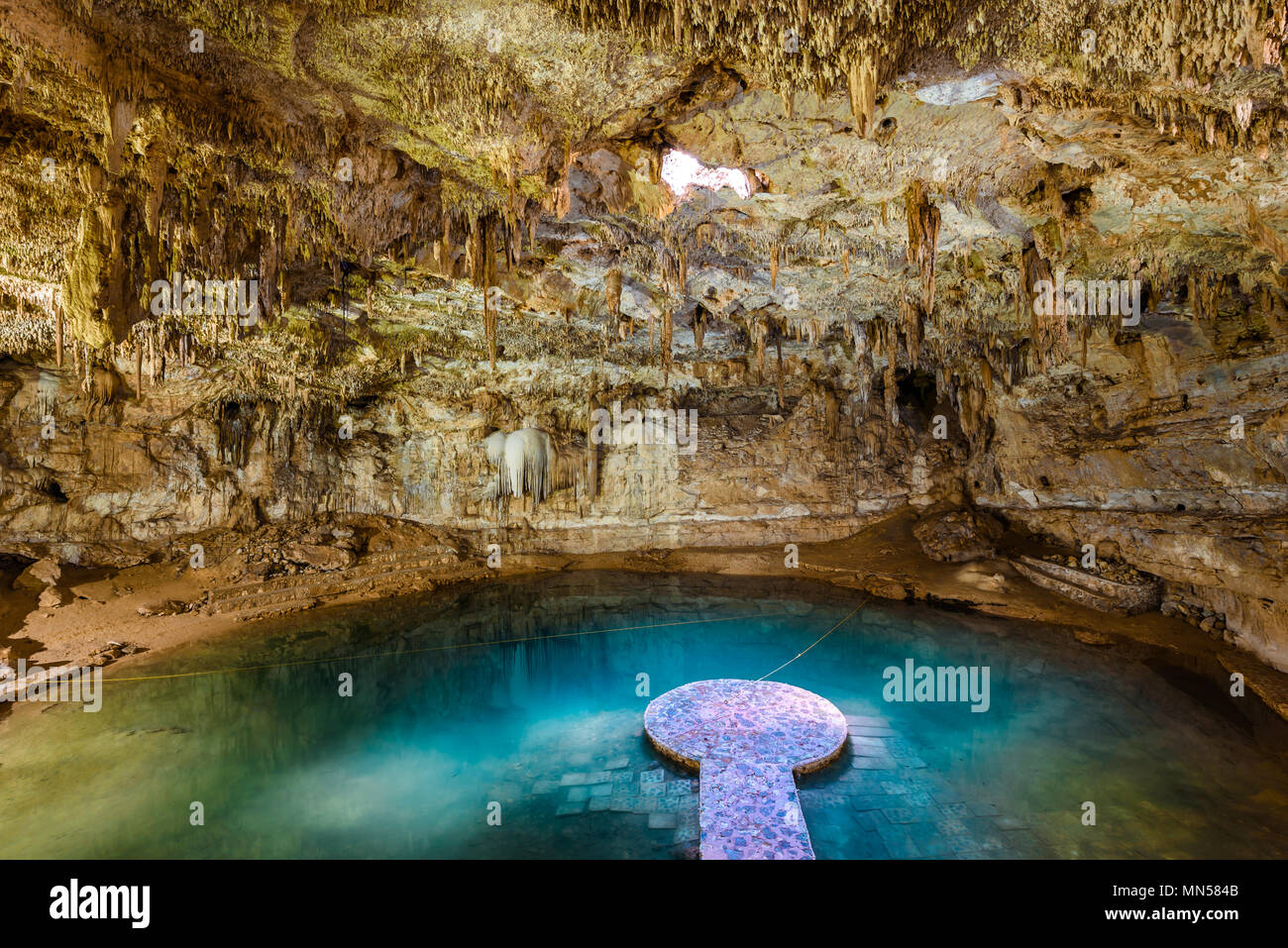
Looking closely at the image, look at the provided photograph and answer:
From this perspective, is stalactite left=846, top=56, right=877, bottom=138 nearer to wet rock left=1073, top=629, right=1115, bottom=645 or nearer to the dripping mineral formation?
the dripping mineral formation

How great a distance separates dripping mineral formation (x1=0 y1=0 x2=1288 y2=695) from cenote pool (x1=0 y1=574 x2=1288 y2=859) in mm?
2484

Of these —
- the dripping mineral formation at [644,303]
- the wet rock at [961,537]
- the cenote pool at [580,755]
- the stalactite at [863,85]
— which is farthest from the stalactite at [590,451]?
the stalactite at [863,85]

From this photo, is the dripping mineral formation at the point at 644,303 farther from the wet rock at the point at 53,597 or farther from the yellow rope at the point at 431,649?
the yellow rope at the point at 431,649

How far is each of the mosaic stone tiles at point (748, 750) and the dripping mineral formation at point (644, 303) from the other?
5.55 meters

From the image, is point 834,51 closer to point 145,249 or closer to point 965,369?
point 145,249

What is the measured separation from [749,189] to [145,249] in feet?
21.8

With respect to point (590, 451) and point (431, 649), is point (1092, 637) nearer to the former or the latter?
point (431, 649)

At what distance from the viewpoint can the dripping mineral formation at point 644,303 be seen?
4375 millimetres

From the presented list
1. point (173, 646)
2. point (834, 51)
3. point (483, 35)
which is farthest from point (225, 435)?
point (834, 51)

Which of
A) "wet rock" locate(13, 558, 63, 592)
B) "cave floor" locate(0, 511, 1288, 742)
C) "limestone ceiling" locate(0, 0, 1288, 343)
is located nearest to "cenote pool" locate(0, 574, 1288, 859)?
"cave floor" locate(0, 511, 1288, 742)

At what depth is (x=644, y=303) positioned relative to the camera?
34.7ft

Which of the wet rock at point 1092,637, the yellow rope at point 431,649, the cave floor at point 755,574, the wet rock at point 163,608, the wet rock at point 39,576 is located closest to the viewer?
the yellow rope at point 431,649

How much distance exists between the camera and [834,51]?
14.2 feet

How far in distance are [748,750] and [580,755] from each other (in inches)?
72.8
